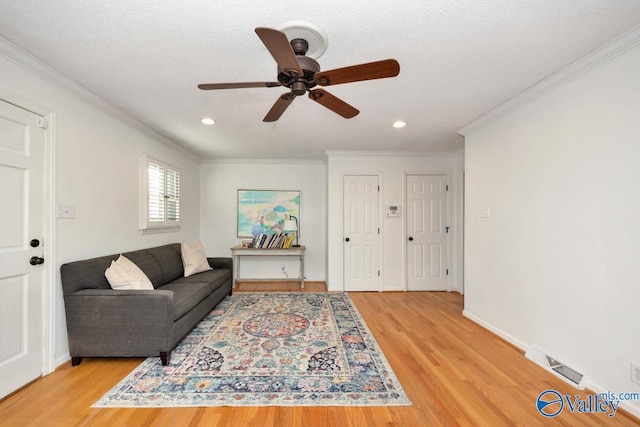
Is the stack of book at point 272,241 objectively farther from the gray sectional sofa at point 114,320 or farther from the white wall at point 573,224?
the white wall at point 573,224

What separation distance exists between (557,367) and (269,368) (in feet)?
7.39

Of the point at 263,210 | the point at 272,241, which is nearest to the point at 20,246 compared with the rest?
the point at 272,241

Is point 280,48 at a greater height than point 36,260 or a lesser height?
greater

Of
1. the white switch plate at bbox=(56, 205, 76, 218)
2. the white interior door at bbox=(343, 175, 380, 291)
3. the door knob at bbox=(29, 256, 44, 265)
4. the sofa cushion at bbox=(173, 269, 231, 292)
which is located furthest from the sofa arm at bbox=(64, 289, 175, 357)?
the white interior door at bbox=(343, 175, 380, 291)

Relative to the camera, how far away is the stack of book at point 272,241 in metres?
4.95

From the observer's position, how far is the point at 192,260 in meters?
3.86

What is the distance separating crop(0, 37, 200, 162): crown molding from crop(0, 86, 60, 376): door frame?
244 mm

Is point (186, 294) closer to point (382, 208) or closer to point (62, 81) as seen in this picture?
point (62, 81)

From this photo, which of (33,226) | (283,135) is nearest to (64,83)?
(33,226)

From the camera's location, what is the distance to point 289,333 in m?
2.90

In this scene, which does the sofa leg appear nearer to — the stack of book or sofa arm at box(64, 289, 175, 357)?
sofa arm at box(64, 289, 175, 357)

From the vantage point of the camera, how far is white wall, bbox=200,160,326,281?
5.31 m

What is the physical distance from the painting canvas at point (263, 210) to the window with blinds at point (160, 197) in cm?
118

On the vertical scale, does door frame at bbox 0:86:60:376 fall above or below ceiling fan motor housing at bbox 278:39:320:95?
below
